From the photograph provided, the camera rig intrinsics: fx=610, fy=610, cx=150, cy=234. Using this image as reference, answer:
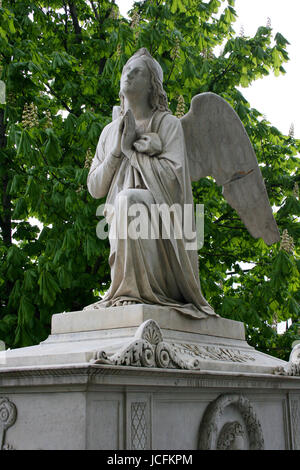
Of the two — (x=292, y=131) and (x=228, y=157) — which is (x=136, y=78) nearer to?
(x=228, y=157)

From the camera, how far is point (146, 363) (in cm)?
386

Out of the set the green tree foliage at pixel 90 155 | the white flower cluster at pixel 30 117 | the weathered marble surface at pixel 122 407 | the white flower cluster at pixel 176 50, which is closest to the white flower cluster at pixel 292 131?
the green tree foliage at pixel 90 155

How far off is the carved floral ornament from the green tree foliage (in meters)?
3.42

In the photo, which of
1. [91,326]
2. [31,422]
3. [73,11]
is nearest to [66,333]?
[91,326]

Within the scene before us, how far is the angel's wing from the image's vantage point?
6.05m

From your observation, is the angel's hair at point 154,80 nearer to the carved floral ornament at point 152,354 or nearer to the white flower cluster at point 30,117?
the carved floral ornament at point 152,354

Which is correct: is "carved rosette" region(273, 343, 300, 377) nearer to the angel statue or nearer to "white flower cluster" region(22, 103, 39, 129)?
the angel statue

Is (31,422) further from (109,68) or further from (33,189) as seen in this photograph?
(109,68)

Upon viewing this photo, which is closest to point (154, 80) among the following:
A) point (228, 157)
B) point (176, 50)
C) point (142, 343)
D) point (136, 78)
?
point (136, 78)

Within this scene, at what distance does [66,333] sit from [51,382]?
1.22 m

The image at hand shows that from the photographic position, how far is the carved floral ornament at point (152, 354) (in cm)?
369

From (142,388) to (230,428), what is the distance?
1.17 metres

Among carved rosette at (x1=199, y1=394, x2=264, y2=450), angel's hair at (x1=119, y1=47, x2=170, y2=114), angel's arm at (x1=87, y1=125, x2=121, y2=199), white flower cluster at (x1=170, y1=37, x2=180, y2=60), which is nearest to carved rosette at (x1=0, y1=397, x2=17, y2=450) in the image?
carved rosette at (x1=199, y1=394, x2=264, y2=450)

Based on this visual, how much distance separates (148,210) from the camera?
4945 mm
